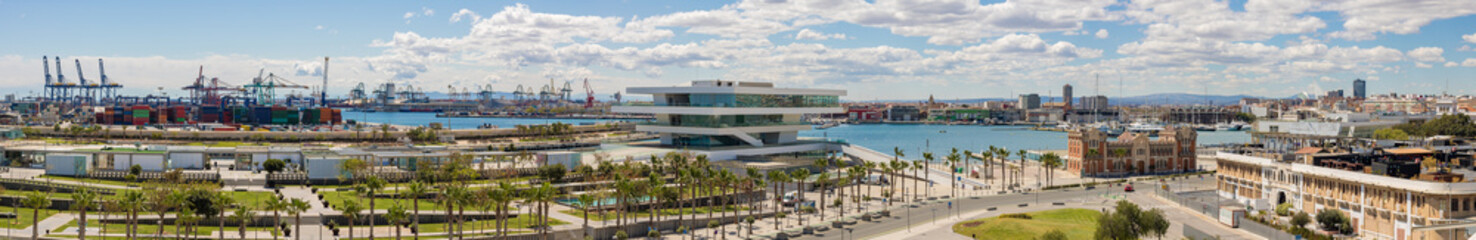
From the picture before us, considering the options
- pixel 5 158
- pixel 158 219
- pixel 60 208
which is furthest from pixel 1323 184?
pixel 5 158

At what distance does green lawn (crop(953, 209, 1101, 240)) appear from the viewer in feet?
205

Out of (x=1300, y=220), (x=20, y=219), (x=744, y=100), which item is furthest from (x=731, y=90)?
(x=20, y=219)

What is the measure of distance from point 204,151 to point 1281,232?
82.7 metres

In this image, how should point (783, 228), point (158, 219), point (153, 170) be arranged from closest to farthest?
point (158, 219), point (783, 228), point (153, 170)

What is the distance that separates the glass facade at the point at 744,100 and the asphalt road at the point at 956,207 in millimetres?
29513

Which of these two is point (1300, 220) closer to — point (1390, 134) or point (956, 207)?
point (956, 207)

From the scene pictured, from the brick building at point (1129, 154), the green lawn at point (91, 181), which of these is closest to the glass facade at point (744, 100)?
the brick building at point (1129, 154)

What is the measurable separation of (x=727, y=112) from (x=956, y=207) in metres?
32.7

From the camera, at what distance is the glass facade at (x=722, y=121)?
342ft

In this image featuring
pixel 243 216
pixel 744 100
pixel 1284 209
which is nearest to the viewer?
pixel 243 216

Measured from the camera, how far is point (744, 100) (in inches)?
4139

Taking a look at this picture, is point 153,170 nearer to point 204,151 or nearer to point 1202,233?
point 204,151

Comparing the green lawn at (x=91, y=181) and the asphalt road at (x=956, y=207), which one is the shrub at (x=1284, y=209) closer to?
the asphalt road at (x=956, y=207)

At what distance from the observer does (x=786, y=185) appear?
87.7m
